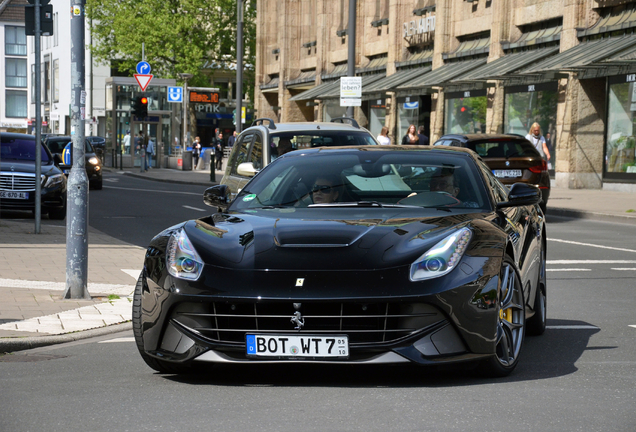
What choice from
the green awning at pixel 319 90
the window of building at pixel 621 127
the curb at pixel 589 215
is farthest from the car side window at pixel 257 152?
the green awning at pixel 319 90

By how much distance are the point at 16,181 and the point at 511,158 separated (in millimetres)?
9010

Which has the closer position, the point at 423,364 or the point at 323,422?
the point at 323,422

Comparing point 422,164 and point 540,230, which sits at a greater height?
point 422,164

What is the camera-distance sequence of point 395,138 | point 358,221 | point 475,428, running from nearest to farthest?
point 475,428 → point 358,221 → point 395,138

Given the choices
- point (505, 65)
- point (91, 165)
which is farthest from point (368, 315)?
point (505, 65)

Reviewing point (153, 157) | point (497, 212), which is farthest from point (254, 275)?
point (153, 157)

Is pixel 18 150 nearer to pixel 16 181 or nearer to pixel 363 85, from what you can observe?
pixel 16 181

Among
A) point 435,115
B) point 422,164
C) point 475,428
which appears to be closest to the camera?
point 475,428

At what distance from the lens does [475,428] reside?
176 inches

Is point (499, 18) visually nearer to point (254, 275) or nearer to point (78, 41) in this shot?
point (78, 41)

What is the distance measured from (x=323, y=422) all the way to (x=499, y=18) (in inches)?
1211

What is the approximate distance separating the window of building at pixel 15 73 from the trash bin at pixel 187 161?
198 ft

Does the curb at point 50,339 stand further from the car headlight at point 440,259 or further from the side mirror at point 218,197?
the car headlight at point 440,259

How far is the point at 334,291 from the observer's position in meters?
5.09
